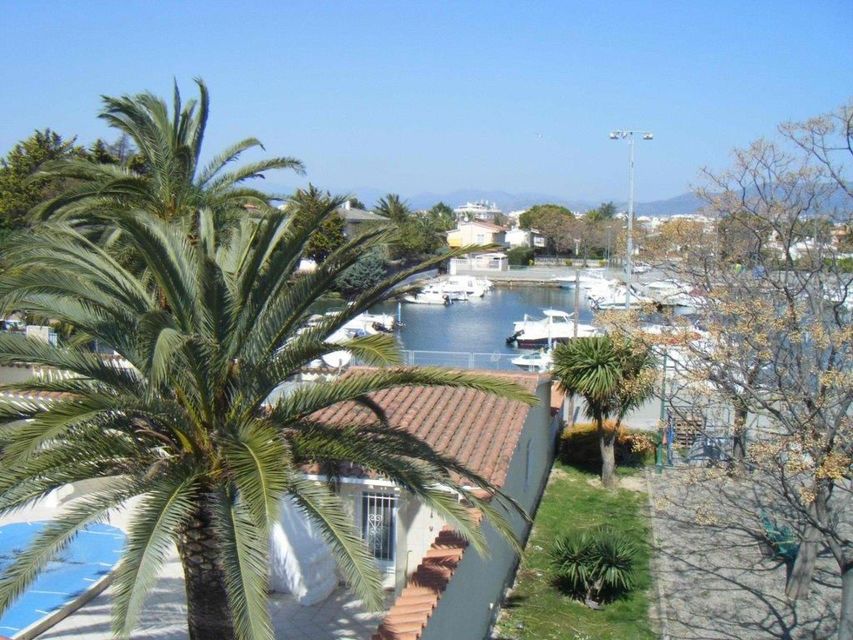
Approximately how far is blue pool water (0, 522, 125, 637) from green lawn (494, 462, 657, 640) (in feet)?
19.7

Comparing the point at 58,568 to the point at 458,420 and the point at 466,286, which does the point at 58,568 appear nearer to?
the point at 458,420

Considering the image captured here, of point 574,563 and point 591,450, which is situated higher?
point 574,563

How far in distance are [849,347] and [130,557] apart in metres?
9.57

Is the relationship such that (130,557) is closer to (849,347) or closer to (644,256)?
(849,347)

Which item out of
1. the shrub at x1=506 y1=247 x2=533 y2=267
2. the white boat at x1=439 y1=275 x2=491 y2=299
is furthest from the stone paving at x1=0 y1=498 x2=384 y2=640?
the shrub at x1=506 y1=247 x2=533 y2=267

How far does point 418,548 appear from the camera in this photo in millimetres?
12125

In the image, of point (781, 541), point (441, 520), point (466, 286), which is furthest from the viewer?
point (466, 286)

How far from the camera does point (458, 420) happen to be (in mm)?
14180

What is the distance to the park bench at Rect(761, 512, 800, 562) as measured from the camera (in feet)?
47.8

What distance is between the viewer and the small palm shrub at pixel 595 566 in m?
13.4

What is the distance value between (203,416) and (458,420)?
711cm

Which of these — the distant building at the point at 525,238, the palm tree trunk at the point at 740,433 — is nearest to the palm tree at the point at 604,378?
the palm tree trunk at the point at 740,433

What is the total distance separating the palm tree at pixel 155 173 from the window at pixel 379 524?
5.91m

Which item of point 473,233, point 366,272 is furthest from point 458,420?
point 473,233
